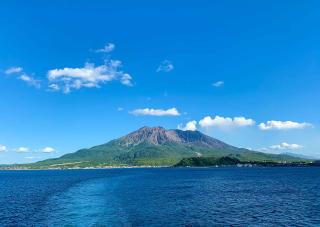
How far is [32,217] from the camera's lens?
79.7 m

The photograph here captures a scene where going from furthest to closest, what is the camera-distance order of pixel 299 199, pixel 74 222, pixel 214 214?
pixel 299 199 < pixel 214 214 < pixel 74 222

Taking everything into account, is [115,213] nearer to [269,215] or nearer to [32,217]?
[32,217]

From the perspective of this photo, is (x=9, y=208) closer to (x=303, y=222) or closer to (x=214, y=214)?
(x=214, y=214)

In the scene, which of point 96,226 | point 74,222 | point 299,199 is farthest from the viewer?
point 299,199

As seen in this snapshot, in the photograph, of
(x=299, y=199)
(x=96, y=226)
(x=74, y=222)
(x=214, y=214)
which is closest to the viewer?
(x=96, y=226)

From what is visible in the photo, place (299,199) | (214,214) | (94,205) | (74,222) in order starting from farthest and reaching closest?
1. (299,199)
2. (94,205)
3. (214,214)
4. (74,222)

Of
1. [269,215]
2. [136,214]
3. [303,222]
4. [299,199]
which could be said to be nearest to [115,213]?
[136,214]

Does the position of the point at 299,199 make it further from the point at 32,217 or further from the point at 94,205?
the point at 32,217

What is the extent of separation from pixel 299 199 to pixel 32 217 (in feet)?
243

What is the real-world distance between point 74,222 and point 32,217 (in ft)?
47.8

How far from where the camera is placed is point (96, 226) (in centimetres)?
6606

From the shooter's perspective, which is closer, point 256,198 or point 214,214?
point 214,214

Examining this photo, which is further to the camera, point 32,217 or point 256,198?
point 256,198

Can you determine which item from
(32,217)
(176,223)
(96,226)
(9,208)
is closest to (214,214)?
(176,223)
